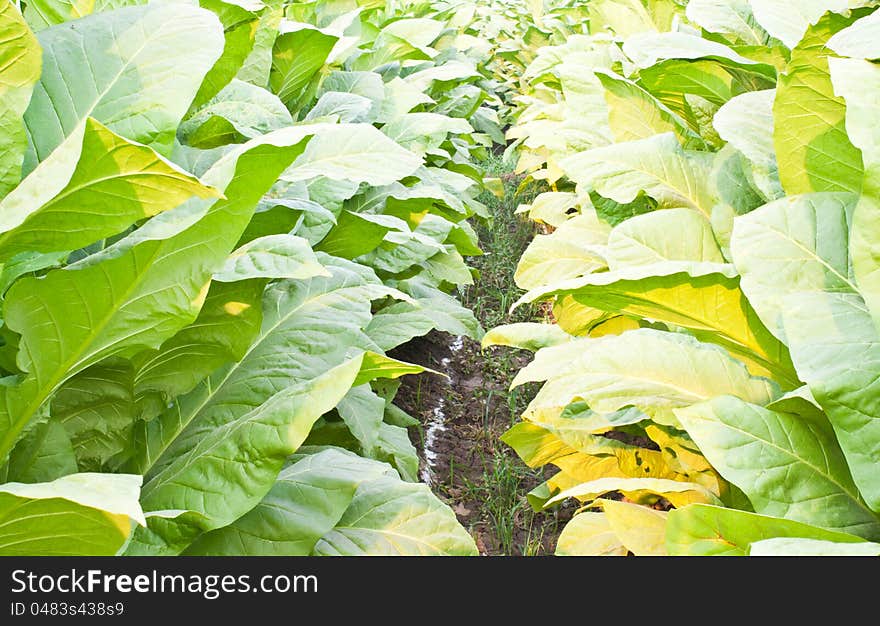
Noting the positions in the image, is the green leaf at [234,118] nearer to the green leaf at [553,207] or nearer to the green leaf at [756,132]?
the green leaf at [756,132]

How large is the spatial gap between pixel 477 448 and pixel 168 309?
2.42 metres

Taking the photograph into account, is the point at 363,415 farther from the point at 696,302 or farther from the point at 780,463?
the point at 780,463

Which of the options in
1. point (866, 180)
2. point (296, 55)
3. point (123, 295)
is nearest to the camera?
point (866, 180)

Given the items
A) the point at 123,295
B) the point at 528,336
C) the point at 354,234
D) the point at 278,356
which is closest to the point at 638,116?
the point at 528,336

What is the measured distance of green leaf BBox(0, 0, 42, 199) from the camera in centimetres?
118

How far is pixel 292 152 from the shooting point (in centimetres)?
119

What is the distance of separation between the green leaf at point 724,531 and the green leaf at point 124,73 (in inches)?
36.8

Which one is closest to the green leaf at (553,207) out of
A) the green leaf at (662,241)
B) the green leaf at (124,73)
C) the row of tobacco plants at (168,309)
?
the row of tobacco plants at (168,309)

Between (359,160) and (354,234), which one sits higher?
(359,160)

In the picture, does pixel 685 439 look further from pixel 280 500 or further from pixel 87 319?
pixel 87 319

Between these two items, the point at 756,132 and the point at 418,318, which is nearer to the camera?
the point at 756,132

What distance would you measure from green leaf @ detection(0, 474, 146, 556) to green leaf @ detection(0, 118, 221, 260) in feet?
0.98

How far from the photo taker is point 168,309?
4.35ft
